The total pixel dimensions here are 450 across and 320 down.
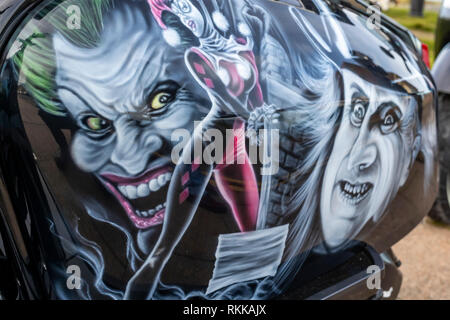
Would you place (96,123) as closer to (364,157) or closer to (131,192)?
(131,192)

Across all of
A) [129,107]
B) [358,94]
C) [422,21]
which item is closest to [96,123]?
[129,107]

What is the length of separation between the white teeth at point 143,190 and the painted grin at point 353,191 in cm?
65

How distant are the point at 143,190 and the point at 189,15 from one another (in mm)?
469

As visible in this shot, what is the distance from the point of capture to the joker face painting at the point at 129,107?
126 cm

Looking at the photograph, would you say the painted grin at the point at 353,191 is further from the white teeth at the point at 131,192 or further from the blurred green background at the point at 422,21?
the blurred green background at the point at 422,21

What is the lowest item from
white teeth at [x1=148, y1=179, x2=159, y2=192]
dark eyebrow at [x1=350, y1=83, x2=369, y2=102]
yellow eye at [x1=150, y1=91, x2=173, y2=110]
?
white teeth at [x1=148, y1=179, x2=159, y2=192]

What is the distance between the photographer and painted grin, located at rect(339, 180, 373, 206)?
67.7 inches

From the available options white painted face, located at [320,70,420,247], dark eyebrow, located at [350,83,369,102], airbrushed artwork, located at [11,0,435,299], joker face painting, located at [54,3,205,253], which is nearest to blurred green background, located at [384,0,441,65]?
white painted face, located at [320,70,420,247]

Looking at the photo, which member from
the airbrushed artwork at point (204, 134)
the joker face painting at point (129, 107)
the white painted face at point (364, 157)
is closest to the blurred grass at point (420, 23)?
the white painted face at point (364, 157)

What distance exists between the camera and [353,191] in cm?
176

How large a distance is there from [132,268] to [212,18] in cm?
68

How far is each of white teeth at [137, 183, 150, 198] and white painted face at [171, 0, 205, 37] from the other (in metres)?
0.41

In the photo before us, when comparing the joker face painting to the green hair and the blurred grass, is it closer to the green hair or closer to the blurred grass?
the green hair
